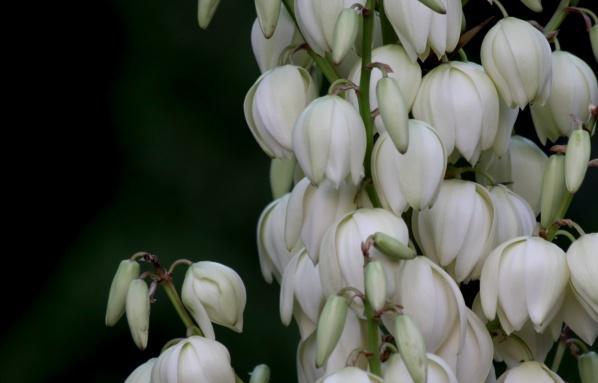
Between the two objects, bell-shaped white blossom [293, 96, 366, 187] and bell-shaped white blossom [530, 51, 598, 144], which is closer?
bell-shaped white blossom [293, 96, 366, 187]

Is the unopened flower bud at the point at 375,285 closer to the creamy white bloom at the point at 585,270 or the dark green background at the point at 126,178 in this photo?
the creamy white bloom at the point at 585,270

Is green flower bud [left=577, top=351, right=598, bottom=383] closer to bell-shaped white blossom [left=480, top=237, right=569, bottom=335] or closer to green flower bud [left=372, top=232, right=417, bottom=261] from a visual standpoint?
bell-shaped white blossom [left=480, top=237, right=569, bottom=335]

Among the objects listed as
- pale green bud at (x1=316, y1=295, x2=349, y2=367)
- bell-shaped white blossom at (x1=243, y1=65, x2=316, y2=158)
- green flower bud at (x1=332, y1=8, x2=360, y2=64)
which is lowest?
pale green bud at (x1=316, y1=295, x2=349, y2=367)

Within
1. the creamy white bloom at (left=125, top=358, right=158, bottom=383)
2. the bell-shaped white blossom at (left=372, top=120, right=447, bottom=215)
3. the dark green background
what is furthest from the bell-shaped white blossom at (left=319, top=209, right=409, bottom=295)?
the dark green background

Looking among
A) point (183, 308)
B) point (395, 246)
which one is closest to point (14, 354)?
point (183, 308)

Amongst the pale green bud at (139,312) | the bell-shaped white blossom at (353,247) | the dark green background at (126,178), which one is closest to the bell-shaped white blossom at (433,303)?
the bell-shaped white blossom at (353,247)

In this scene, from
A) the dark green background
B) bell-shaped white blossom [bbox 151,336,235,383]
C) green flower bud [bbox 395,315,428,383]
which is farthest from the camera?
the dark green background

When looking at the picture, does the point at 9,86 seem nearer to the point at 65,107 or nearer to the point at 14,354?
the point at 65,107

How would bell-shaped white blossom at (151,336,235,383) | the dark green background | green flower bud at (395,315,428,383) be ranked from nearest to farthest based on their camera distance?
1. green flower bud at (395,315,428,383)
2. bell-shaped white blossom at (151,336,235,383)
3. the dark green background
